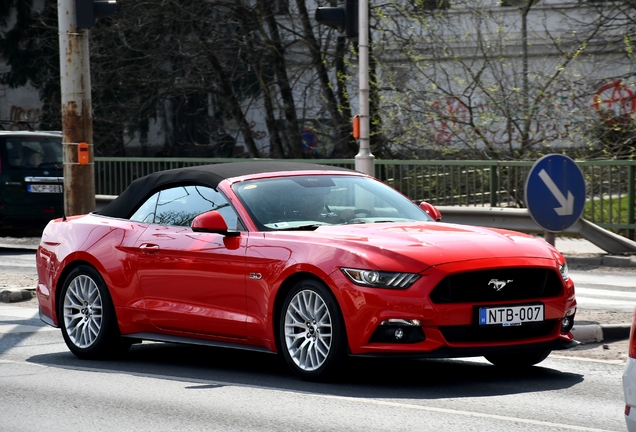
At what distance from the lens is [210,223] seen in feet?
26.8

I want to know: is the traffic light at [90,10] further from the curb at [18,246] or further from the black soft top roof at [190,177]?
the curb at [18,246]

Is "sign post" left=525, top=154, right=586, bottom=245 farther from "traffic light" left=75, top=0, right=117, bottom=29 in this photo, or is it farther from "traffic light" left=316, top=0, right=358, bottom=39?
"traffic light" left=75, top=0, right=117, bottom=29

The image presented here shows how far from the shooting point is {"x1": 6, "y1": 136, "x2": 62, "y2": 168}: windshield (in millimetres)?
20453

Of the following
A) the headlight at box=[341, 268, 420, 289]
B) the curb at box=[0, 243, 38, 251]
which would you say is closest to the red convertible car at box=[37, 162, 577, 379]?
the headlight at box=[341, 268, 420, 289]

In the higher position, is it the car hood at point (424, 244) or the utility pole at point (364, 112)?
the utility pole at point (364, 112)

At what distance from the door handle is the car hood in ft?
4.27

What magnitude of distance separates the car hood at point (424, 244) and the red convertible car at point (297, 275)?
0.01 metres

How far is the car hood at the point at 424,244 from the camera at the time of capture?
7297 mm

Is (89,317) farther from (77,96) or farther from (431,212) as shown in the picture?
(77,96)

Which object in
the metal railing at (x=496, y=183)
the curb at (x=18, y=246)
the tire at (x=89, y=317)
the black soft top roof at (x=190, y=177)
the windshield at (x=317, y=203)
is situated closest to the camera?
the windshield at (x=317, y=203)

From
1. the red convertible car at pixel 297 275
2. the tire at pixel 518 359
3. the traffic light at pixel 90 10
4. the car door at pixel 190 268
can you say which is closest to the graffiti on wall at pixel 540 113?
the traffic light at pixel 90 10

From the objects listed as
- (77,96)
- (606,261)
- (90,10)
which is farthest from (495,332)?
(606,261)

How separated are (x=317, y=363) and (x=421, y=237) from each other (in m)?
1.02

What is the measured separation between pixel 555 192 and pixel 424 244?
9.67ft
